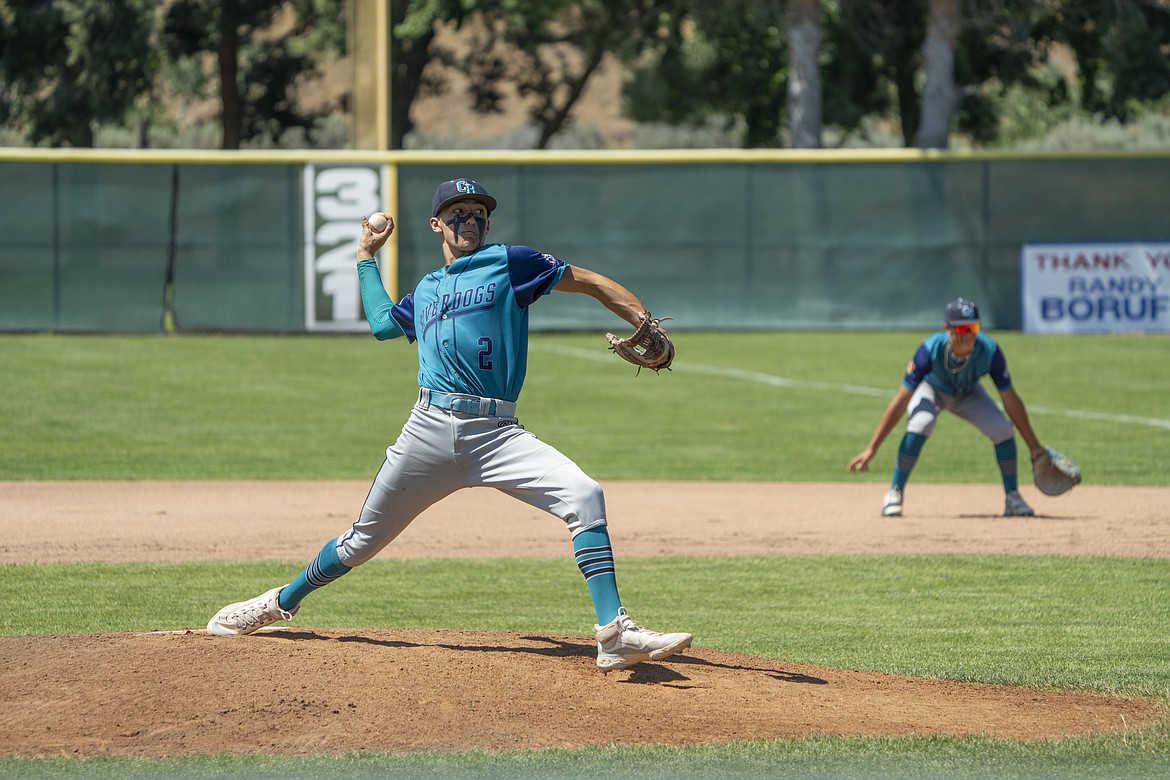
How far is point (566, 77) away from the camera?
43.8 metres

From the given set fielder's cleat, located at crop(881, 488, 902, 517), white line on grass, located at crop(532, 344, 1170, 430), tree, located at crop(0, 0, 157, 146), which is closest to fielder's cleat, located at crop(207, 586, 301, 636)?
fielder's cleat, located at crop(881, 488, 902, 517)

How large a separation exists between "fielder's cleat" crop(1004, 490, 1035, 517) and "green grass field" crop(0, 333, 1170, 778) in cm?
166

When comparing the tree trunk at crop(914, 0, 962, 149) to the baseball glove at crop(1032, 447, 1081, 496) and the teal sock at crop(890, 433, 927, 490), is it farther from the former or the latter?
the baseball glove at crop(1032, 447, 1081, 496)

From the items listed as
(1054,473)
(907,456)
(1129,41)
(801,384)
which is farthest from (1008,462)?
(1129,41)

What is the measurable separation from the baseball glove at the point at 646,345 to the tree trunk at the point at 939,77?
73.4ft

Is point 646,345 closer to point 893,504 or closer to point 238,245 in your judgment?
point 893,504

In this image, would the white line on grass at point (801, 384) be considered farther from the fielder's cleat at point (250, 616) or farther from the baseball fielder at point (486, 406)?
the fielder's cleat at point (250, 616)

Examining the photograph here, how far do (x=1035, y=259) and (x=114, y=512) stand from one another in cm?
1667

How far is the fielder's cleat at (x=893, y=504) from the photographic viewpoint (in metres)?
11.3

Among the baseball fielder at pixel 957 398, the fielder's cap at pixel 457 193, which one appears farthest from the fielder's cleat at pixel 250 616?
the baseball fielder at pixel 957 398

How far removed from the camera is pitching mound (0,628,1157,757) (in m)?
5.29

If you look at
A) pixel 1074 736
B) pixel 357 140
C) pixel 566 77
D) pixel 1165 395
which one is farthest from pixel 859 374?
pixel 566 77

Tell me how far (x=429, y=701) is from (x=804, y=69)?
23.7m

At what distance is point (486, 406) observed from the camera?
230 inches
